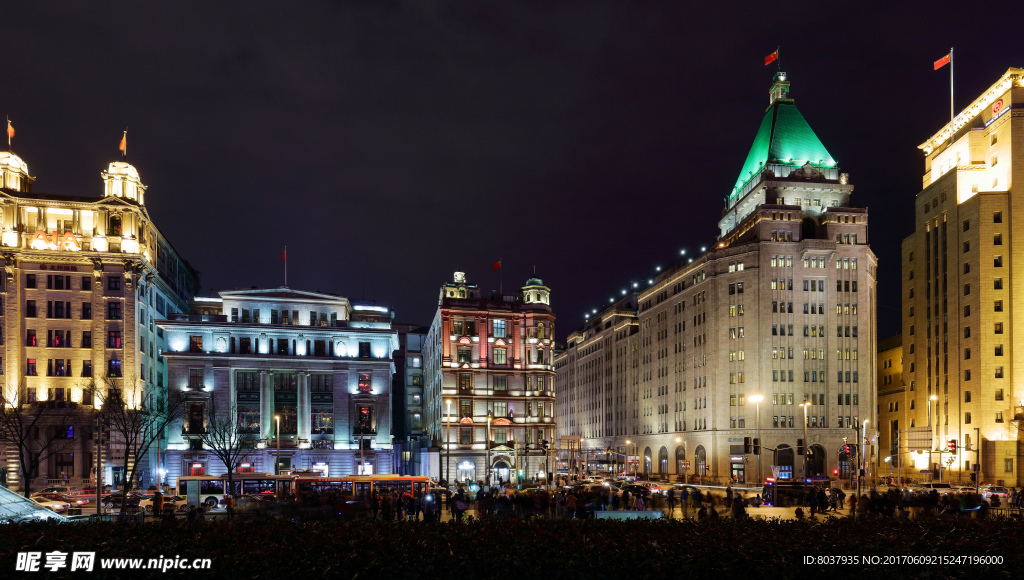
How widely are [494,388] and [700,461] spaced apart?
4046 centimetres

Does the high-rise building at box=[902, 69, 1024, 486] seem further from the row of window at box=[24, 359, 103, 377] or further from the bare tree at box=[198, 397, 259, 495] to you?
the row of window at box=[24, 359, 103, 377]

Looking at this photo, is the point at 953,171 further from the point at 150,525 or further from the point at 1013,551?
the point at 150,525

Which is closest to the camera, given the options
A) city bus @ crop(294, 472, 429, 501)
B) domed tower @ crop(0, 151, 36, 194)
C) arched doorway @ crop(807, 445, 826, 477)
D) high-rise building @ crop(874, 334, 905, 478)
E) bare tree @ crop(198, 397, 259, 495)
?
city bus @ crop(294, 472, 429, 501)

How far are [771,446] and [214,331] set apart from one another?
79.2 meters

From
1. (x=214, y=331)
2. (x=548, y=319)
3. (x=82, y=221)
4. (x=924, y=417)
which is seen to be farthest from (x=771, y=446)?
(x=82, y=221)

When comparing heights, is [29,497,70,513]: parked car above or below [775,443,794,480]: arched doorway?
above

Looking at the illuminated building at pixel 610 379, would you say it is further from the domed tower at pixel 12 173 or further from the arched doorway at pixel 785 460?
the domed tower at pixel 12 173

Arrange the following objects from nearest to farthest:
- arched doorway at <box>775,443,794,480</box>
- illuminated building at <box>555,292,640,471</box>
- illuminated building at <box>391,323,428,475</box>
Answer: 1. arched doorway at <box>775,443,794,480</box>
2. illuminated building at <box>391,323,428,475</box>
3. illuminated building at <box>555,292,640,471</box>

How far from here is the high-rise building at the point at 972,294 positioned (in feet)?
317

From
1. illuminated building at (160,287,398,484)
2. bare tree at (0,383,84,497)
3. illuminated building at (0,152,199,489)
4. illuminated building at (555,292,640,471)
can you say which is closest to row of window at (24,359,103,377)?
illuminated building at (0,152,199,489)

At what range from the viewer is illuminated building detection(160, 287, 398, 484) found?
3629 inches

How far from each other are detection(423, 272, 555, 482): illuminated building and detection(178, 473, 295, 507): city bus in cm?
3577

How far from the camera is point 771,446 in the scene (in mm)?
113688

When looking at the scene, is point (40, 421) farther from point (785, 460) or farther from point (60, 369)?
point (785, 460)
